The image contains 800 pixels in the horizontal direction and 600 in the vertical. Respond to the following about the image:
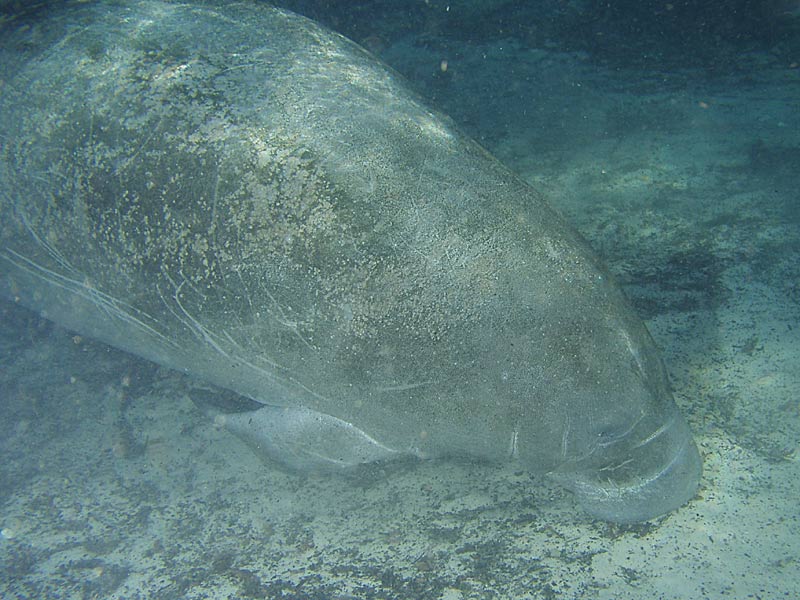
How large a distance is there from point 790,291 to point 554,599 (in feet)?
10.0

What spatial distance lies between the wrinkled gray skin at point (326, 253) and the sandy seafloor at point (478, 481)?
317 millimetres

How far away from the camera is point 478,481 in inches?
117

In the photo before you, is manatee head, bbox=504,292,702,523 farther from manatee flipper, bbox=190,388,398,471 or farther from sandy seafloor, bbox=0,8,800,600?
manatee flipper, bbox=190,388,398,471

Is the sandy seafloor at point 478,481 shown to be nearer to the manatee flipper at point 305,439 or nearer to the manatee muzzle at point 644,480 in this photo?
the manatee muzzle at point 644,480

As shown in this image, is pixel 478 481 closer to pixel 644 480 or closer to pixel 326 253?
pixel 644 480

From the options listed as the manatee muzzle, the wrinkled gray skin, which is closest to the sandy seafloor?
the manatee muzzle

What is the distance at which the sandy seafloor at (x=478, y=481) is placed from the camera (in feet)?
7.97

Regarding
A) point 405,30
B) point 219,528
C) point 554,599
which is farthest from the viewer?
point 405,30

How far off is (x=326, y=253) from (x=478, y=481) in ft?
5.34

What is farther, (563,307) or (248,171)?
(248,171)

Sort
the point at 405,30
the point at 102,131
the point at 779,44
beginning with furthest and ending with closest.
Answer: the point at 405,30 < the point at 779,44 < the point at 102,131

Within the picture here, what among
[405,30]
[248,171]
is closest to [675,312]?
[248,171]

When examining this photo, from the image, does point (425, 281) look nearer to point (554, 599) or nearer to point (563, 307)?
point (563, 307)

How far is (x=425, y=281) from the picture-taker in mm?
2348
